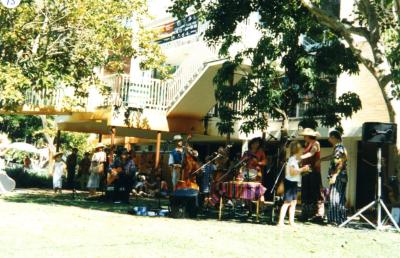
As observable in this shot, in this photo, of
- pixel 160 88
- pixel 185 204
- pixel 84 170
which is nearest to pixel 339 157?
pixel 185 204

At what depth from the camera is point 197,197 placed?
1063cm

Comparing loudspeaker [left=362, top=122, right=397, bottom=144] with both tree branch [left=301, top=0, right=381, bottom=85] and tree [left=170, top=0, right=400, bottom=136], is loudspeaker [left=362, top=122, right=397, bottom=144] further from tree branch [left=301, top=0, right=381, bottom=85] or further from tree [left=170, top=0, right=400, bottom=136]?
tree [left=170, top=0, right=400, bottom=136]

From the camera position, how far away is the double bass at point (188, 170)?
1232 centimetres

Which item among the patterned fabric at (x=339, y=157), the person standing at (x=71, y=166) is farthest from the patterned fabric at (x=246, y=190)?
the person standing at (x=71, y=166)

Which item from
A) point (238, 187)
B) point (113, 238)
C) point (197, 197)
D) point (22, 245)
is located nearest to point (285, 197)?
point (238, 187)

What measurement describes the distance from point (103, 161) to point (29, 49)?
390 centimetres

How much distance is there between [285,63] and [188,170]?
133 inches

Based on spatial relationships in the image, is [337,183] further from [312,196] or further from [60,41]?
[60,41]

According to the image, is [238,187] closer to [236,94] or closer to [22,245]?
[236,94]

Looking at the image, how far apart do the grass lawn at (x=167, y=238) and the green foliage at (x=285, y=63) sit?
10.4ft

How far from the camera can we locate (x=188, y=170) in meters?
12.7

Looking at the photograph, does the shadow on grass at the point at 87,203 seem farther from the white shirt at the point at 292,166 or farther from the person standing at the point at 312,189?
the person standing at the point at 312,189

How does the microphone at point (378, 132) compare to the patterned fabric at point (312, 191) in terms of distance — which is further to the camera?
the patterned fabric at point (312, 191)

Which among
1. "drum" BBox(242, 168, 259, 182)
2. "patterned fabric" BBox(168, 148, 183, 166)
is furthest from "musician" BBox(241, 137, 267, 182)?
"patterned fabric" BBox(168, 148, 183, 166)
